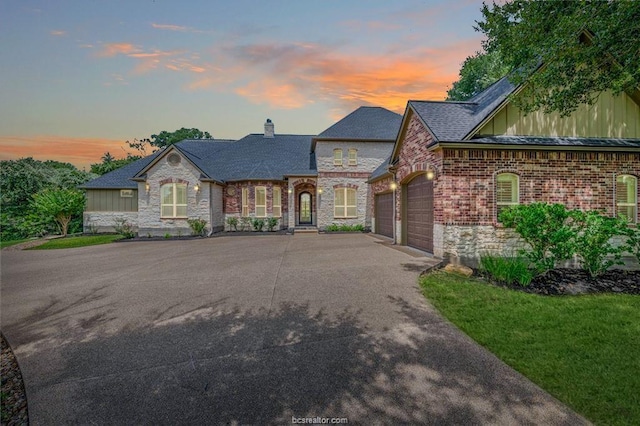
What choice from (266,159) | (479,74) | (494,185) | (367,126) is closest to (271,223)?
(266,159)

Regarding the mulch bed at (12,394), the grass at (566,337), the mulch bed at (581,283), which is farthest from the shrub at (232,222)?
the mulch bed at (581,283)

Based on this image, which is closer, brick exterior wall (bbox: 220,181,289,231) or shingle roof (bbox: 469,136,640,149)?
shingle roof (bbox: 469,136,640,149)

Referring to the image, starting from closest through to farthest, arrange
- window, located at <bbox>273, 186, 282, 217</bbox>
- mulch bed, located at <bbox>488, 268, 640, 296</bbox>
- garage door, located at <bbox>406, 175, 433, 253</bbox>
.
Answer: mulch bed, located at <bbox>488, 268, 640, 296</bbox>
garage door, located at <bbox>406, 175, 433, 253</bbox>
window, located at <bbox>273, 186, 282, 217</bbox>

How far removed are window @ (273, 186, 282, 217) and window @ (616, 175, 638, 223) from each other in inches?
700

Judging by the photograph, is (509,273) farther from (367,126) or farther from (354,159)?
(367,126)

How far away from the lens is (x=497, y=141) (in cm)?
931

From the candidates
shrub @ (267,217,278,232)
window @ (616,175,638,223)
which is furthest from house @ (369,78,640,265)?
shrub @ (267,217,278,232)

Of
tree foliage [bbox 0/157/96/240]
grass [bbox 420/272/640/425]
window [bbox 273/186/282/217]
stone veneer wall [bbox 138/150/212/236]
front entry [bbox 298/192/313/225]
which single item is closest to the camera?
grass [bbox 420/272/640/425]

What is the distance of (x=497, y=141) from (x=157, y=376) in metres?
10.6

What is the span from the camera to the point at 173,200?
18.5m

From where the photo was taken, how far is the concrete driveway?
9.21 ft

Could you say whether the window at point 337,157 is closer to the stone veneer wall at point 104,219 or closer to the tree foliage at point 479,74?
the tree foliage at point 479,74

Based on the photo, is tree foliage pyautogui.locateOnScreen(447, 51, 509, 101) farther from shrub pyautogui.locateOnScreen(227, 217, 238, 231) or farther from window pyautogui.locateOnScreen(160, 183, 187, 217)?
window pyautogui.locateOnScreen(160, 183, 187, 217)

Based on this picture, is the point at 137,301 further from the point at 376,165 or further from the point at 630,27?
the point at 376,165
